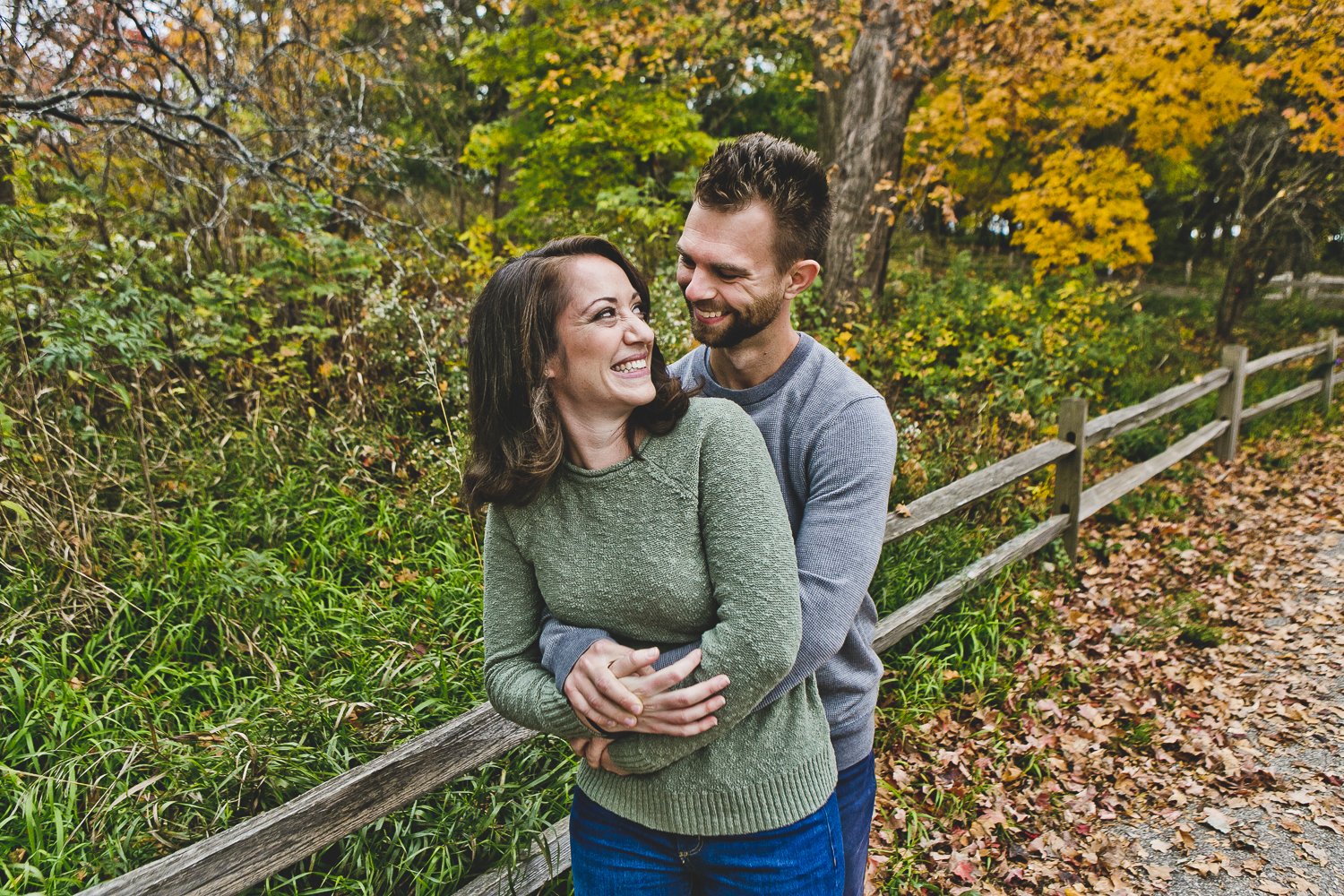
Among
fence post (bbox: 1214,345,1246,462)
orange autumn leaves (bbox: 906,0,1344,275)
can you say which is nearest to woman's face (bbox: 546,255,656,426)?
orange autumn leaves (bbox: 906,0,1344,275)

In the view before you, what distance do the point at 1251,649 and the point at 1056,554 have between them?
47.8 inches

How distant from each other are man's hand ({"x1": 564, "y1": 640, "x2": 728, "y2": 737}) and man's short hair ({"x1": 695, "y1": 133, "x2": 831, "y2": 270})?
0.89m

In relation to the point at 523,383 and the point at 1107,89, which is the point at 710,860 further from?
the point at 1107,89

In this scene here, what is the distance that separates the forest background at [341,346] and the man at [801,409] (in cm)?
148

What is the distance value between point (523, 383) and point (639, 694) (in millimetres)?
585

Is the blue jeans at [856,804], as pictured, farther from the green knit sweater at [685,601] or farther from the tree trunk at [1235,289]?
the tree trunk at [1235,289]

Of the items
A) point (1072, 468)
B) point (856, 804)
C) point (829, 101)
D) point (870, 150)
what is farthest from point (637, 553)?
point (829, 101)

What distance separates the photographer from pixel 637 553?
1.37m

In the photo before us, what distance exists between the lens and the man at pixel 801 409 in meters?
1.46

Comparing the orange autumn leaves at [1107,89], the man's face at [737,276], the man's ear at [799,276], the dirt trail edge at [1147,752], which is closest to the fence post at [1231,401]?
the orange autumn leaves at [1107,89]

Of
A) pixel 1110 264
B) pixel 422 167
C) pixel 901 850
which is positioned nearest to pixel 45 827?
pixel 901 850

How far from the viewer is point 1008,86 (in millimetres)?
8031

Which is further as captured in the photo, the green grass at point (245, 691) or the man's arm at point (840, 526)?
the green grass at point (245, 691)

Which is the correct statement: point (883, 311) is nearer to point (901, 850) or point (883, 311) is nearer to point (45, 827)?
point (901, 850)
